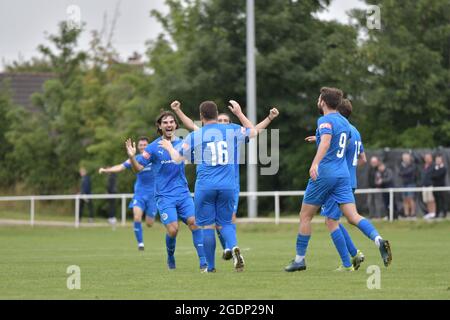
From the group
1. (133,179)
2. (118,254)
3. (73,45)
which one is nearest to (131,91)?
(73,45)

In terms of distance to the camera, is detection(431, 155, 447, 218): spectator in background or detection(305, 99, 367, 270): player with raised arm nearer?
detection(305, 99, 367, 270): player with raised arm

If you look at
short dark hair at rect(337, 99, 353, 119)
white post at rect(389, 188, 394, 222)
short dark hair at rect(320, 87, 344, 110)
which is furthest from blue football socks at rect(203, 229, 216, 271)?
white post at rect(389, 188, 394, 222)

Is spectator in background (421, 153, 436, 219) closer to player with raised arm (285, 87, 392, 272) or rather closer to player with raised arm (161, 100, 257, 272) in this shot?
player with raised arm (285, 87, 392, 272)

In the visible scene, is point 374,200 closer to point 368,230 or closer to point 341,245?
point 341,245

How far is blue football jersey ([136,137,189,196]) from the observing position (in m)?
15.4

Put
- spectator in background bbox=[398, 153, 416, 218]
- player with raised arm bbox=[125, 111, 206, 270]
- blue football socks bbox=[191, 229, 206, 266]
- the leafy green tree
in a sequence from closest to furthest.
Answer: blue football socks bbox=[191, 229, 206, 266] < player with raised arm bbox=[125, 111, 206, 270] < spectator in background bbox=[398, 153, 416, 218] < the leafy green tree

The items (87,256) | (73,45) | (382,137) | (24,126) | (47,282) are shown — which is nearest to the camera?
(47,282)

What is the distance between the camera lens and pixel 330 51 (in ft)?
134

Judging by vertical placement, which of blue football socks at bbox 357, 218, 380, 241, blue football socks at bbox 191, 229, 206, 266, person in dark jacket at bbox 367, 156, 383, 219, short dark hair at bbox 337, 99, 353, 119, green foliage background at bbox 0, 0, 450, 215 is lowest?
blue football socks at bbox 191, 229, 206, 266

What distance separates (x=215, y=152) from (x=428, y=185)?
1844 centimetres

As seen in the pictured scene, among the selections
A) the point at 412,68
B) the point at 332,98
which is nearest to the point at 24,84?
the point at 412,68

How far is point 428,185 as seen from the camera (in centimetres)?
3120
